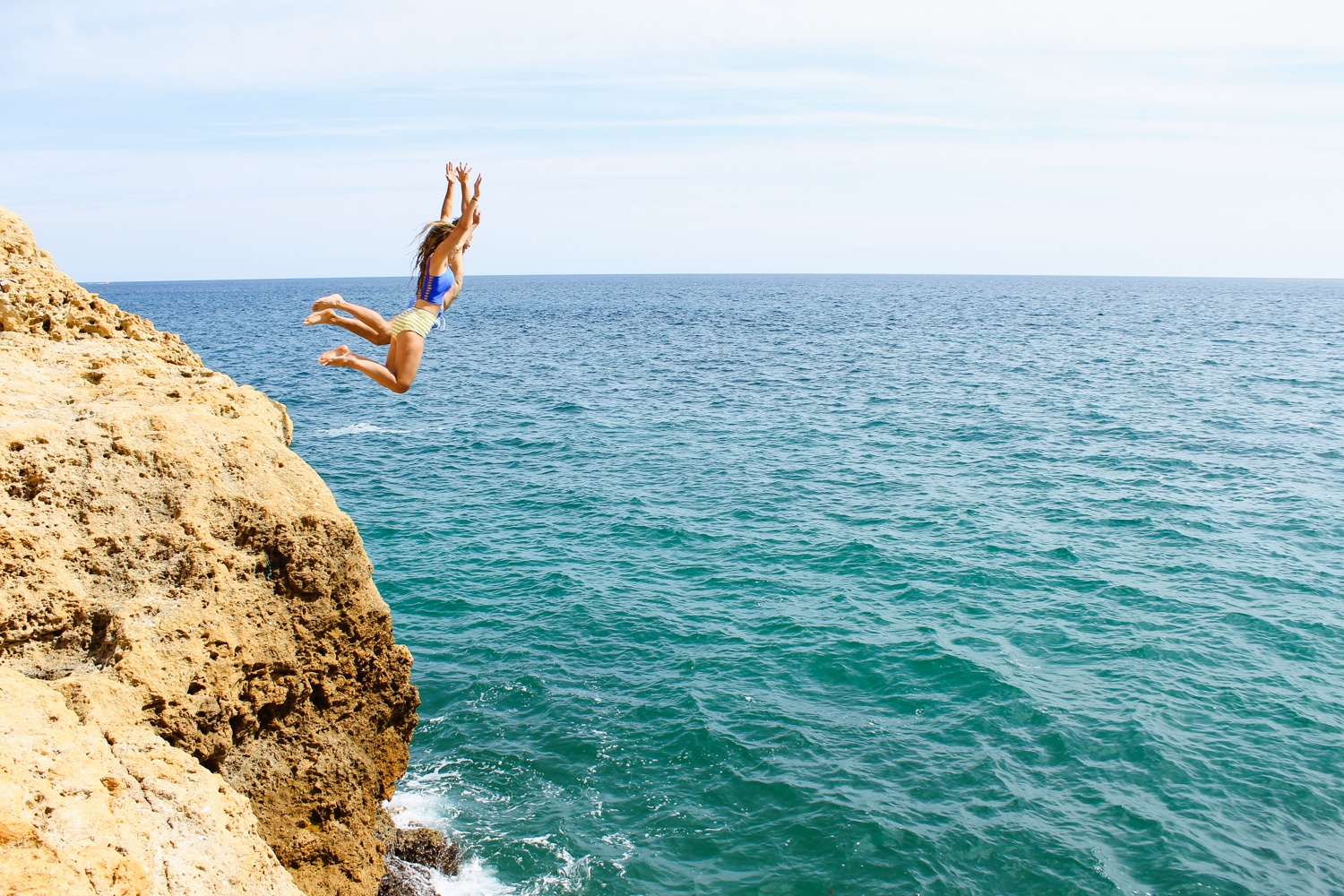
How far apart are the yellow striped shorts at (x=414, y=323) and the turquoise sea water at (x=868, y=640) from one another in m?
9.52

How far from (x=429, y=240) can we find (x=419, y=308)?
73 centimetres

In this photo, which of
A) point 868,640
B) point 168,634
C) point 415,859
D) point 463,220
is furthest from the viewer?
point 868,640

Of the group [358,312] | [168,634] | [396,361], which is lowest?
[168,634]

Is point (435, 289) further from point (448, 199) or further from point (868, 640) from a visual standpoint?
point (868, 640)

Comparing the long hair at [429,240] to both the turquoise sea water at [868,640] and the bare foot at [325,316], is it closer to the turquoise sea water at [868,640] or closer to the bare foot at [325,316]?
the bare foot at [325,316]

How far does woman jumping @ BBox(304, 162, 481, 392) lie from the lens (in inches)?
344

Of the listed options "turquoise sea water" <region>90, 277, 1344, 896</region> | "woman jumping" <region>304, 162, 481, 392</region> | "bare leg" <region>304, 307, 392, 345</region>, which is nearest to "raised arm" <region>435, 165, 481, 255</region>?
"woman jumping" <region>304, 162, 481, 392</region>

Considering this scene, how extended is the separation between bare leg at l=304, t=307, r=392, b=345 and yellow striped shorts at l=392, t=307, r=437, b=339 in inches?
6.9

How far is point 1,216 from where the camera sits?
9227 mm

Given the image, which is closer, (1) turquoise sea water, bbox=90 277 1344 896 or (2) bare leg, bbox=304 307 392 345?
(2) bare leg, bbox=304 307 392 345

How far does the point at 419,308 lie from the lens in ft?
30.4

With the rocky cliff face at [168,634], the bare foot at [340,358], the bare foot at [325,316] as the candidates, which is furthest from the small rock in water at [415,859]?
the bare foot at [325,316]

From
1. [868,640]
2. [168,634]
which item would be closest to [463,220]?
[168,634]

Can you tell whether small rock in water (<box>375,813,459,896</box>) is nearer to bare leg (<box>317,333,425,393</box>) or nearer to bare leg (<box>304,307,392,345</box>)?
bare leg (<box>317,333,425,393</box>)
